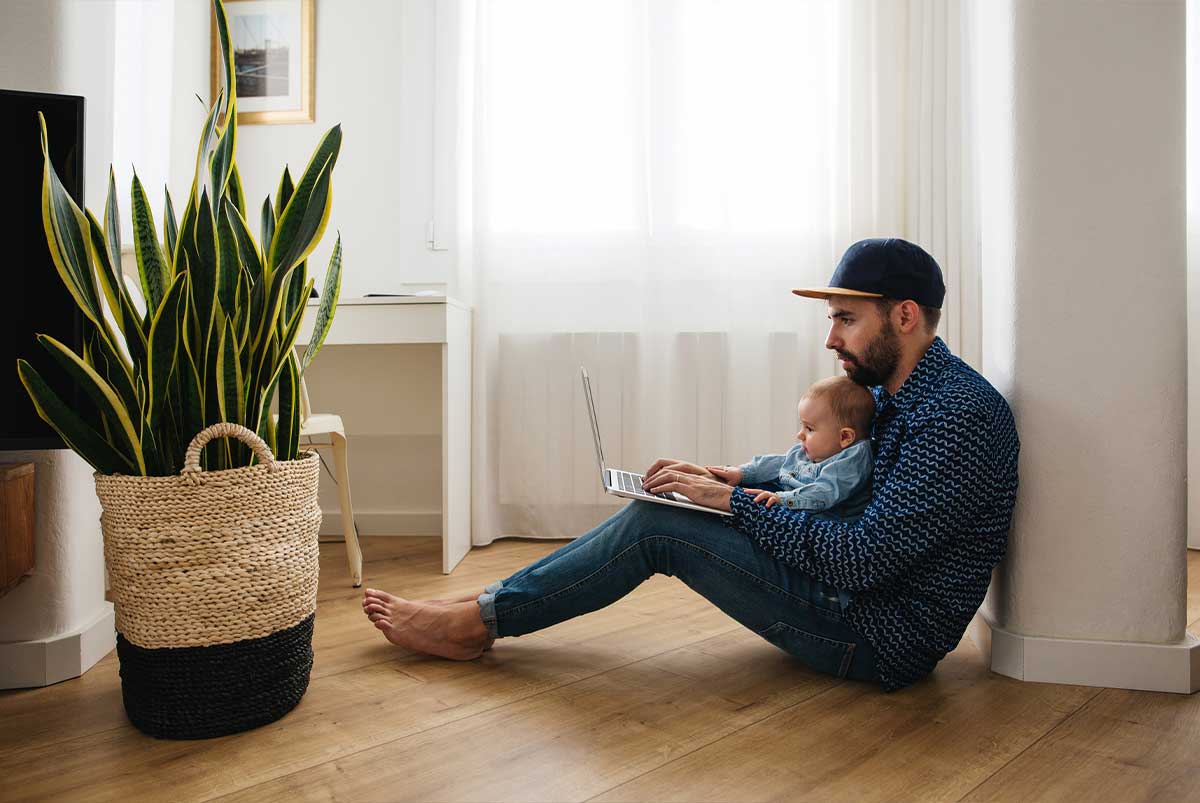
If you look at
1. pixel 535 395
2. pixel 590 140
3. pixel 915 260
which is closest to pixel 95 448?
pixel 915 260

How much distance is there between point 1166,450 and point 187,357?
5.66 ft

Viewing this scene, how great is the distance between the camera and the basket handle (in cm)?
121

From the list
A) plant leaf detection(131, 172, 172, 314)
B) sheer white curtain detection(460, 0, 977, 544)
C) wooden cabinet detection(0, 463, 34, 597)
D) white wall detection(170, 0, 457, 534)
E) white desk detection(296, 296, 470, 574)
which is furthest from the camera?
white wall detection(170, 0, 457, 534)

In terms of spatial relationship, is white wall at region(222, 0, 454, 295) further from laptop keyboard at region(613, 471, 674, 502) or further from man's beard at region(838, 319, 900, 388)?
man's beard at region(838, 319, 900, 388)

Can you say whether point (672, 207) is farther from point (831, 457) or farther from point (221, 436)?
point (221, 436)

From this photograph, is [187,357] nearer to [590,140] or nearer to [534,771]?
[534,771]

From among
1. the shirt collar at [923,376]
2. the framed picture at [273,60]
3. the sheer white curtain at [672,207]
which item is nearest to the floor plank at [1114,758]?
the shirt collar at [923,376]

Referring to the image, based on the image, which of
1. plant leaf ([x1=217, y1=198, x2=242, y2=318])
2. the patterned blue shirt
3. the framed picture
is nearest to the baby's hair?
the patterned blue shirt

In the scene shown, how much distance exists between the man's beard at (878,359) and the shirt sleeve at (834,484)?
0.14 metres

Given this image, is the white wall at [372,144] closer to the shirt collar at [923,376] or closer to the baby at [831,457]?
the baby at [831,457]

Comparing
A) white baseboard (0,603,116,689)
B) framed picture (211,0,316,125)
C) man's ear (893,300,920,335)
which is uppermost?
framed picture (211,0,316,125)

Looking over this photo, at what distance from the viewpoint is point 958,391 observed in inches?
54.7

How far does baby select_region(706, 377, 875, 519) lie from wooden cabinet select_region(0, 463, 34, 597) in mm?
1382

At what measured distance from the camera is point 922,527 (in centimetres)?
132
